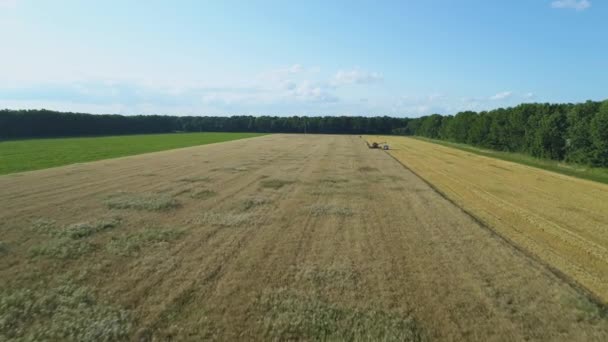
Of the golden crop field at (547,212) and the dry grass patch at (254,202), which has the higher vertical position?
the dry grass patch at (254,202)

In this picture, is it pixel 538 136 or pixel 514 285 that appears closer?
pixel 514 285

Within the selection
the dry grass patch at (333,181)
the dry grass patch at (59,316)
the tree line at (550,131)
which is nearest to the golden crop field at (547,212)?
the dry grass patch at (333,181)

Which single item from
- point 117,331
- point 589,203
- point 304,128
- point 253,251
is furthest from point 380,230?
point 304,128

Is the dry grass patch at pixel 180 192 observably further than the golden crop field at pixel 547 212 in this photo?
Yes

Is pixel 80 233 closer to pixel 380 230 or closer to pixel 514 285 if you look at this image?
pixel 380 230

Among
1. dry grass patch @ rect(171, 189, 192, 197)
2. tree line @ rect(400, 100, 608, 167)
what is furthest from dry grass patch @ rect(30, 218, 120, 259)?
tree line @ rect(400, 100, 608, 167)

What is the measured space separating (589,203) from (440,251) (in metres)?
12.3

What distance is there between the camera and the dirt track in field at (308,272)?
637 cm

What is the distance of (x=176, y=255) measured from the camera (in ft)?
30.9

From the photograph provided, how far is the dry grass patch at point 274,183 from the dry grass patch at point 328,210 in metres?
4.76

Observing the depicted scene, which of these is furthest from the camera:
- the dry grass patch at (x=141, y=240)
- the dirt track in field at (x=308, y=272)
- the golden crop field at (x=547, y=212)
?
the golden crop field at (x=547, y=212)

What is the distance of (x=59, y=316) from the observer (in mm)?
6344

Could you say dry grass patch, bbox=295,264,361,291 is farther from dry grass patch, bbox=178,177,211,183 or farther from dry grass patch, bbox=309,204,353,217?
dry grass patch, bbox=178,177,211,183

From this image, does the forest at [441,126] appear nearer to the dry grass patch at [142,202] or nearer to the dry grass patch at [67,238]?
the dry grass patch at [142,202]
